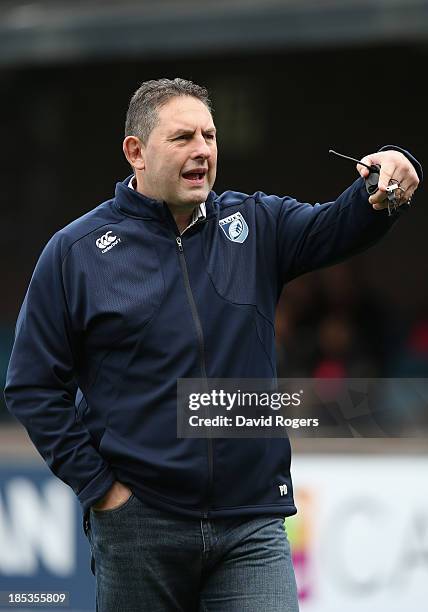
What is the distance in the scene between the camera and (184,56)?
10.4m

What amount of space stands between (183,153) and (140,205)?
0.18m

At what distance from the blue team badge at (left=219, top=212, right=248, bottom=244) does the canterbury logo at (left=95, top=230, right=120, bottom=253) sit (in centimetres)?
28

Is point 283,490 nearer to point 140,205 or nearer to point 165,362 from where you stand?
point 165,362

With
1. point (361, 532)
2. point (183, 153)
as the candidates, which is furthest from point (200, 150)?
→ point (361, 532)

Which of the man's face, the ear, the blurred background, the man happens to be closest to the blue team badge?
the man

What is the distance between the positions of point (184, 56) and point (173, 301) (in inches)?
292

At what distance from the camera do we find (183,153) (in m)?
3.23

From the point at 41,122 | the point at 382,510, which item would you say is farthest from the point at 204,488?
the point at 41,122

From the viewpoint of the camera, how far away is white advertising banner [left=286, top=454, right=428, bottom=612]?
18.6ft

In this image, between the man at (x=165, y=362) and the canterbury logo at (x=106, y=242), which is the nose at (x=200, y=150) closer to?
the man at (x=165, y=362)

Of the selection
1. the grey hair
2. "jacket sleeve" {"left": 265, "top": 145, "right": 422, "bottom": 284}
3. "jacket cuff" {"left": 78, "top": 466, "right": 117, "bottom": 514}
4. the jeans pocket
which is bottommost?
the jeans pocket

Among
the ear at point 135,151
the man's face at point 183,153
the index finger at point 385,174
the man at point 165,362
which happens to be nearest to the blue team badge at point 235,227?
the man at point 165,362

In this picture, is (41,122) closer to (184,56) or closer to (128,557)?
(184,56)

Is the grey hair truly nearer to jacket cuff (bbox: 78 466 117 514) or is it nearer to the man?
the man
